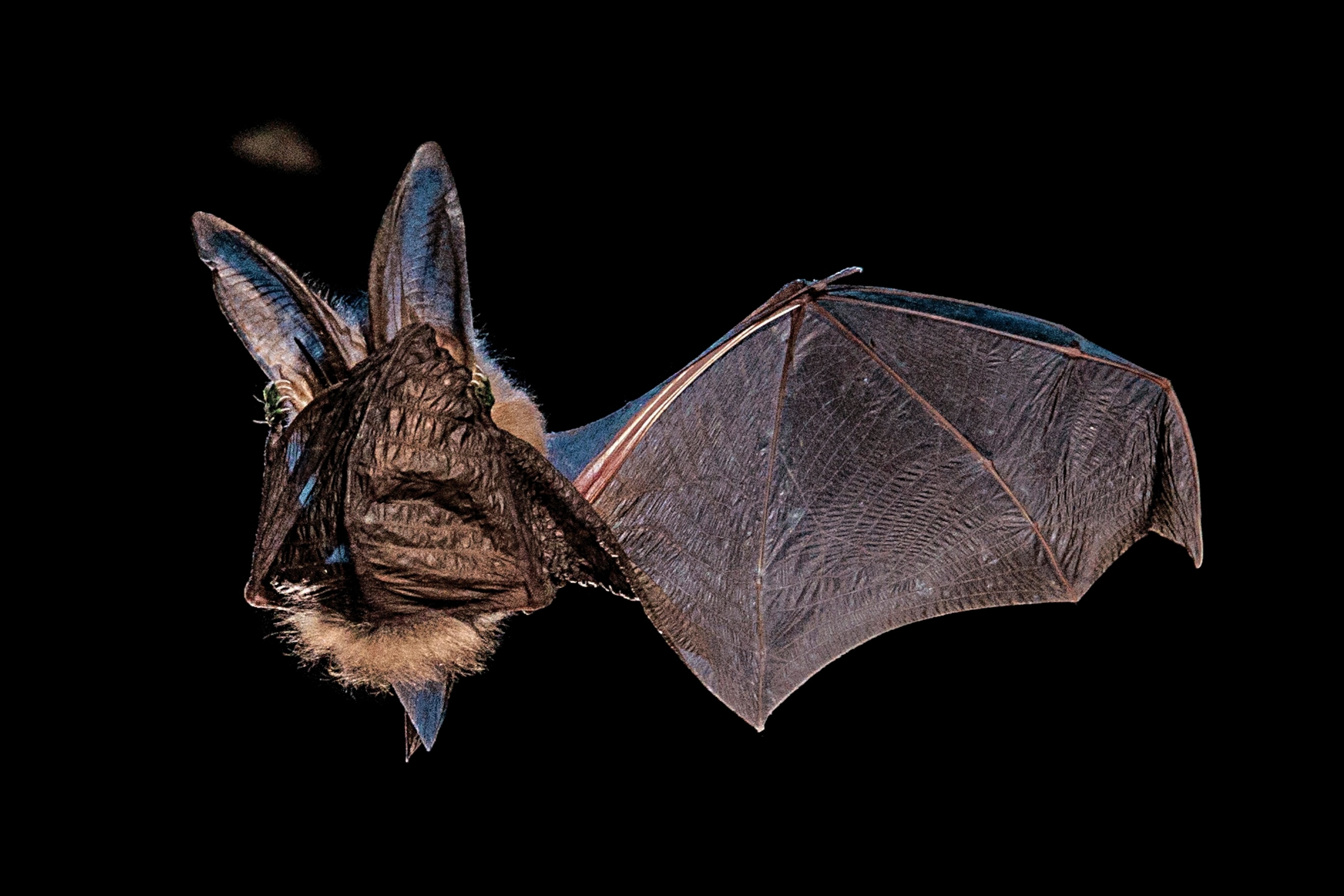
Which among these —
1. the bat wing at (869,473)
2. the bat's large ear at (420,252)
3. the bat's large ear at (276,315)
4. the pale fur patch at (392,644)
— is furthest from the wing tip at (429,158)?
the pale fur patch at (392,644)

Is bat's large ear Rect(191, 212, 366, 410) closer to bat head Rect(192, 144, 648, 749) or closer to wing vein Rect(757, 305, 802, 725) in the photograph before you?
bat head Rect(192, 144, 648, 749)

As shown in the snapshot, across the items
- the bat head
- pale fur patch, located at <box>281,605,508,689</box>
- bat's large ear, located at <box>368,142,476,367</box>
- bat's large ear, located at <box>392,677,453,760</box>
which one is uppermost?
bat's large ear, located at <box>368,142,476,367</box>

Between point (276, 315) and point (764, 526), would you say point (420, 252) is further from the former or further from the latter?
point (764, 526)

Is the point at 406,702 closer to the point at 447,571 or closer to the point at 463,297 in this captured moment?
the point at 447,571

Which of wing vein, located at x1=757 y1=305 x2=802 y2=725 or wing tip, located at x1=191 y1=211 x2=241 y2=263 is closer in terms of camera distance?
wing tip, located at x1=191 y1=211 x2=241 y2=263

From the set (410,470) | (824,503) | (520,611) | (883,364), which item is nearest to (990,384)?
(883,364)

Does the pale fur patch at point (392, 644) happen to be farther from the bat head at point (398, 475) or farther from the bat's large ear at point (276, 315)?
the bat's large ear at point (276, 315)

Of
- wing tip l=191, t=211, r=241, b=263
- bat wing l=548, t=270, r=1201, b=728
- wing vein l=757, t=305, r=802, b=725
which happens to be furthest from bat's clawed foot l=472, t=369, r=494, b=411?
wing vein l=757, t=305, r=802, b=725
